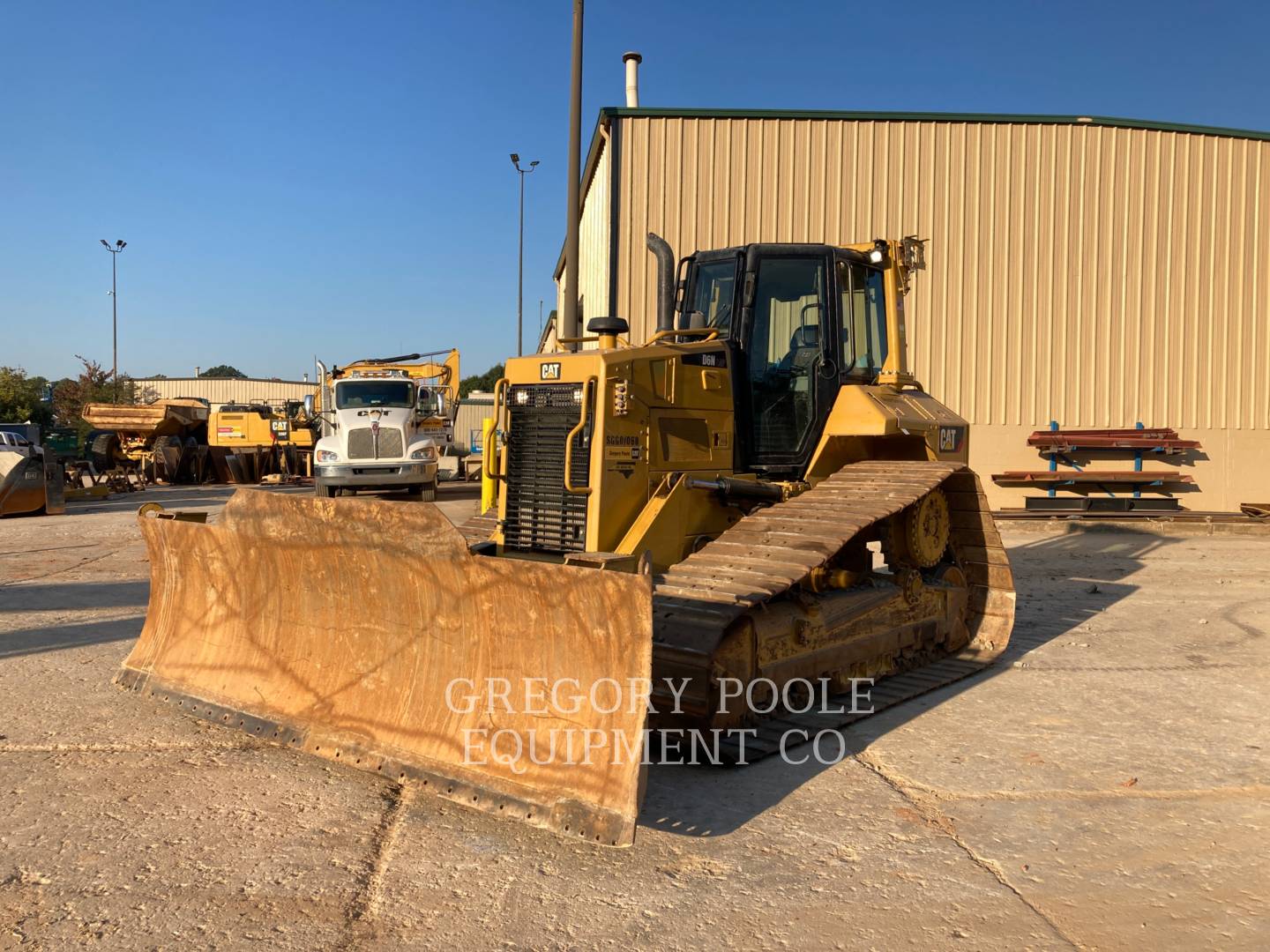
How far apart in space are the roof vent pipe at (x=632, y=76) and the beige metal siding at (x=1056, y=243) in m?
3.77

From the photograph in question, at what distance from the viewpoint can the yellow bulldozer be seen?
4324 mm

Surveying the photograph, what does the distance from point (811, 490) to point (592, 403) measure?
1680 mm

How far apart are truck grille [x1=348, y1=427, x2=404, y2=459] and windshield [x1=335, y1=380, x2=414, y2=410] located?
64 cm

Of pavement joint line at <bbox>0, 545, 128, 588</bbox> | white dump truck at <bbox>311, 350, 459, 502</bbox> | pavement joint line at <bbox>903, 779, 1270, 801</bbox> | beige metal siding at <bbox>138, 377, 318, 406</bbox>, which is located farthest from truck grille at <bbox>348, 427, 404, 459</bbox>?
beige metal siding at <bbox>138, 377, 318, 406</bbox>

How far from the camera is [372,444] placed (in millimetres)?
19109

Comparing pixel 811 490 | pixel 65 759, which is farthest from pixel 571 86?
pixel 65 759

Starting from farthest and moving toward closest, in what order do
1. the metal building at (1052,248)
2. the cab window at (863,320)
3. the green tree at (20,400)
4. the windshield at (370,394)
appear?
the green tree at (20,400), the windshield at (370,394), the metal building at (1052,248), the cab window at (863,320)

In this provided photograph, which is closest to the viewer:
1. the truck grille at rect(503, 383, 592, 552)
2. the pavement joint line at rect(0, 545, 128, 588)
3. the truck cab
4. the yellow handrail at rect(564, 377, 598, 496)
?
the yellow handrail at rect(564, 377, 598, 496)

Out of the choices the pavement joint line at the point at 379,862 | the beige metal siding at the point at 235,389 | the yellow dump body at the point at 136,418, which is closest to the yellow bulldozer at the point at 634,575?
the pavement joint line at the point at 379,862

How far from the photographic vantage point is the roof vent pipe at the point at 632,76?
20844mm

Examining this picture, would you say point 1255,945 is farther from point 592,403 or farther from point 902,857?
point 592,403

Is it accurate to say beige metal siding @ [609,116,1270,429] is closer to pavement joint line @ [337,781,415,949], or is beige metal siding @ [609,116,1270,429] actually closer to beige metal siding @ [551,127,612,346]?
beige metal siding @ [551,127,612,346]

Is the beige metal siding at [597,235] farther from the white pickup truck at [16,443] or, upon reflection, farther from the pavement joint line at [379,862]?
the pavement joint line at [379,862]

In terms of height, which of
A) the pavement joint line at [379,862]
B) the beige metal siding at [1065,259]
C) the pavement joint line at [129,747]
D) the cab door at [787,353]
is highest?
the beige metal siding at [1065,259]
